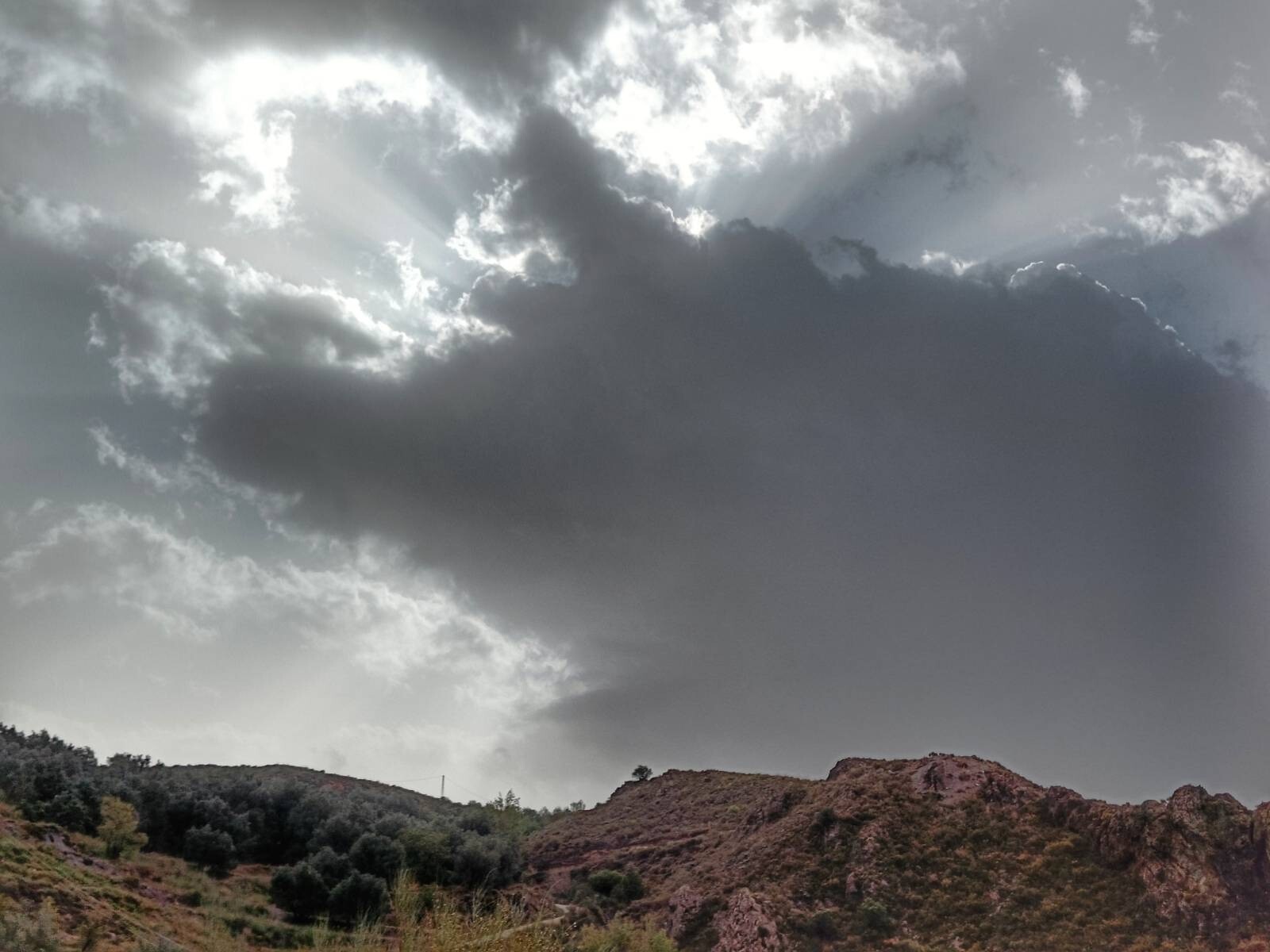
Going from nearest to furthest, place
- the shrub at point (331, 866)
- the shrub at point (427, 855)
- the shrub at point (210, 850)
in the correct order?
the shrub at point (331, 866) → the shrub at point (210, 850) → the shrub at point (427, 855)

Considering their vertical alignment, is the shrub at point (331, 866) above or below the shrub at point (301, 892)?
above

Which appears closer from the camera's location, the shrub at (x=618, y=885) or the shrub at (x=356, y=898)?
the shrub at (x=356, y=898)

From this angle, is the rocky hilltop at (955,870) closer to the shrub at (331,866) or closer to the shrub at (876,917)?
the shrub at (876,917)

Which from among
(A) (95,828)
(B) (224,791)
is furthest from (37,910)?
(B) (224,791)

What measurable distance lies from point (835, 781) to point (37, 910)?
153 ft

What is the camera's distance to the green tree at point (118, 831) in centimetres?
5559

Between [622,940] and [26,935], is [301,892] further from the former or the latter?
[26,935]

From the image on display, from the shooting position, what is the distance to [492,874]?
64.1 metres

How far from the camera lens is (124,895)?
1970 inches

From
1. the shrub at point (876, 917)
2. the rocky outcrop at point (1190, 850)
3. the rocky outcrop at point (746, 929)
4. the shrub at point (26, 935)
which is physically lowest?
the shrub at point (26, 935)

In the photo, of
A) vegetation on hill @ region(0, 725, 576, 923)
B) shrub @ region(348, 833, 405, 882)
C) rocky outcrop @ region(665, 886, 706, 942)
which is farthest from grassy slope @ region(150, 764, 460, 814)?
rocky outcrop @ region(665, 886, 706, 942)

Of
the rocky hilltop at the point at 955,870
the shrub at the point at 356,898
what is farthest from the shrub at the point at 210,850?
the rocky hilltop at the point at 955,870

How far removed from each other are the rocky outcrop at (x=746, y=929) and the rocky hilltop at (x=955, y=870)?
8 centimetres

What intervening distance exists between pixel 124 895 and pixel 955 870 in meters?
42.9
